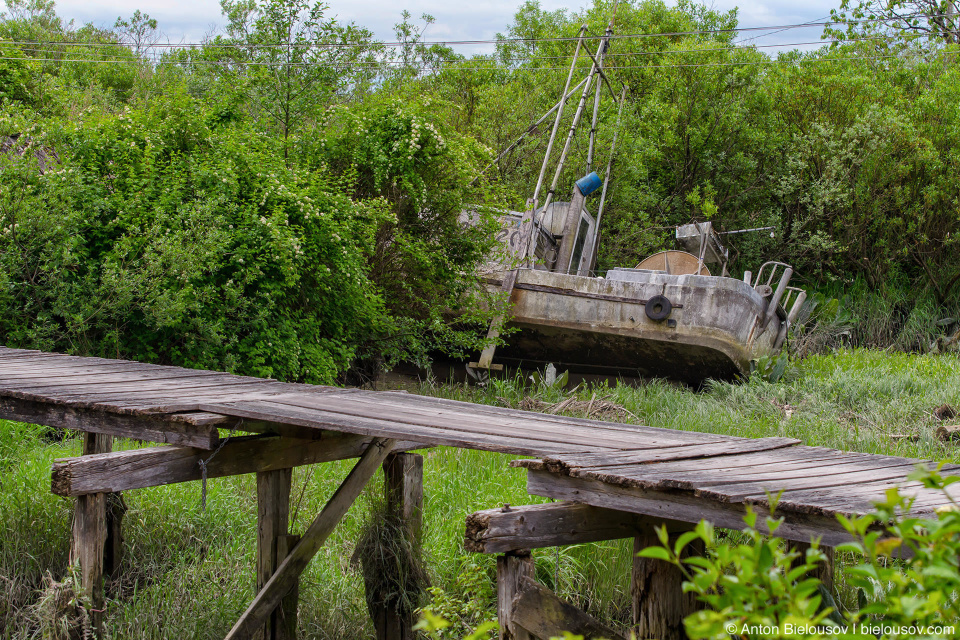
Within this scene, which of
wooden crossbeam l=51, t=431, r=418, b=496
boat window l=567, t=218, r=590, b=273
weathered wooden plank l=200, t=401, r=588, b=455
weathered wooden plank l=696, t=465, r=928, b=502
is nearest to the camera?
weathered wooden plank l=696, t=465, r=928, b=502

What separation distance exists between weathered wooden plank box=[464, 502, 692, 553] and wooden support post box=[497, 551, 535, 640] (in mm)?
53

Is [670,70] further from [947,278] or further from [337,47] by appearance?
[337,47]

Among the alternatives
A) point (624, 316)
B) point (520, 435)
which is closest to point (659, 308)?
point (624, 316)

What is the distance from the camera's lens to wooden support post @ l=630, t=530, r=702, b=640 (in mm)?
2988

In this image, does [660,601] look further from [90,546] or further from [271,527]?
[90,546]

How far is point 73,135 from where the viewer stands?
831 cm

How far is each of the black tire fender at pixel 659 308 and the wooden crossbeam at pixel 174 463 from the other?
318 inches

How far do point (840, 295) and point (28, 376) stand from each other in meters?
17.1

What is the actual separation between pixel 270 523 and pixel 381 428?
1.43 meters

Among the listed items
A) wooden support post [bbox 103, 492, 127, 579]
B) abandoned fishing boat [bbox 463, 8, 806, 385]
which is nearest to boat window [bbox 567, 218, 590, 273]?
abandoned fishing boat [bbox 463, 8, 806, 385]

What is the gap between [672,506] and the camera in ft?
8.86

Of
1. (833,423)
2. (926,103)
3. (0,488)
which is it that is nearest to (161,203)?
(0,488)

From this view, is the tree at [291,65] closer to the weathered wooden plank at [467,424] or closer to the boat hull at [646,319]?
the boat hull at [646,319]

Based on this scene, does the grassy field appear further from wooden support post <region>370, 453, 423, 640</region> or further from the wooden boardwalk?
the wooden boardwalk
